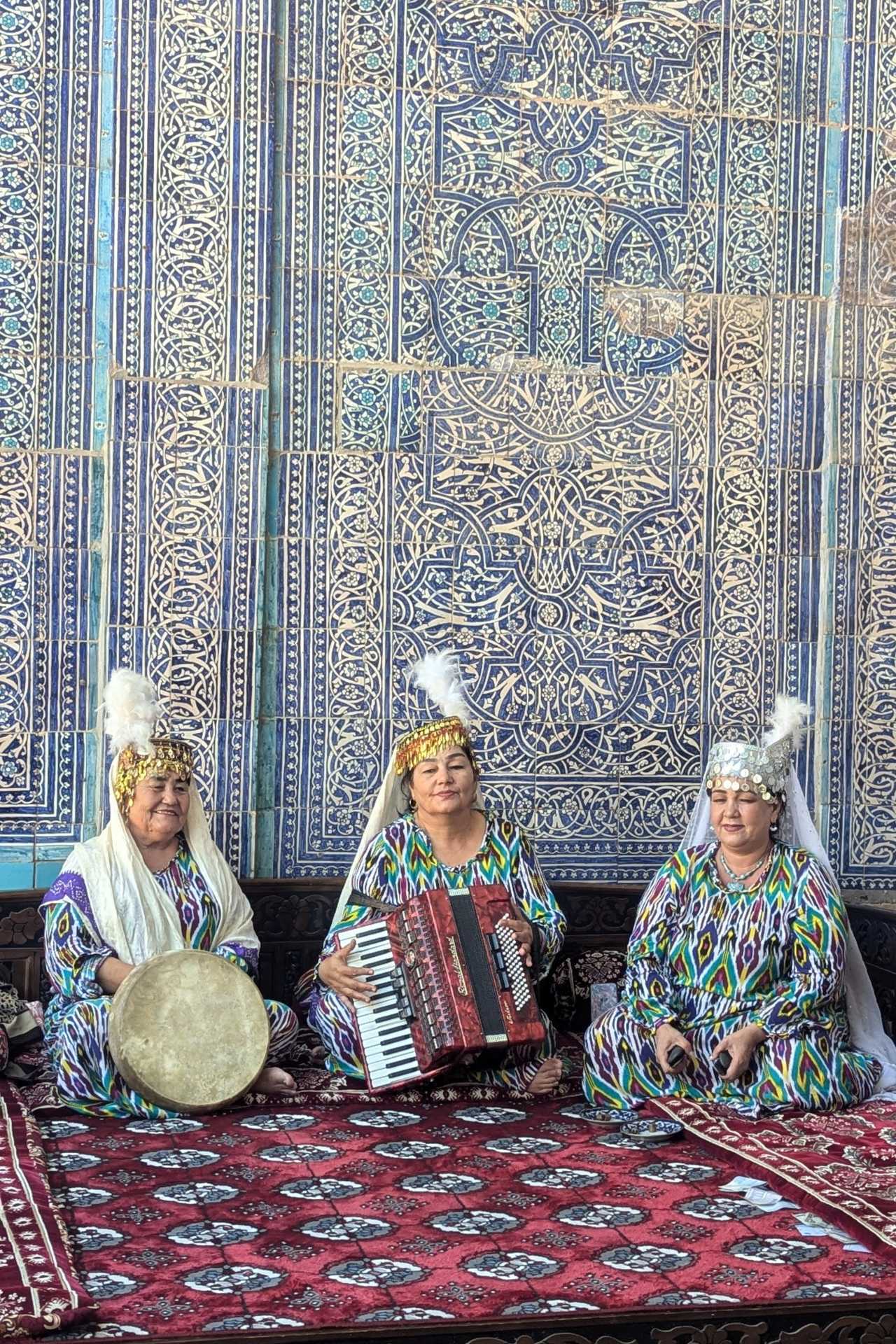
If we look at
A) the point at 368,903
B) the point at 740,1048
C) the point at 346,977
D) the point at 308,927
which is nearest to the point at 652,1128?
the point at 740,1048

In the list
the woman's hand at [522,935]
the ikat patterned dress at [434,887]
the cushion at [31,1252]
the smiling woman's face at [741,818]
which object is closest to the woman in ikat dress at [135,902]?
the ikat patterned dress at [434,887]

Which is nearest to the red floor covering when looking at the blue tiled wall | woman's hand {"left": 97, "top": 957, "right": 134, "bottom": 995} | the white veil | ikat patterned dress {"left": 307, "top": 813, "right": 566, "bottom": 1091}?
ikat patterned dress {"left": 307, "top": 813, "right": 566, "bottom": 1091}

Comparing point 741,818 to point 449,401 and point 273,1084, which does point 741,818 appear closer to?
point 273,1084

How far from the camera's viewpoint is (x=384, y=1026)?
4750 millimetres

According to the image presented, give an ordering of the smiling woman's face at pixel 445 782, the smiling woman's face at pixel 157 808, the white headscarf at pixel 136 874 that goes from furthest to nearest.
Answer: the smiling woman's face at pixel 445 782 → the smiling woman's face at pixel 157 808 → the white headscarf at pixel 136 874

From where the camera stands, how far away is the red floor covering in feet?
10.6

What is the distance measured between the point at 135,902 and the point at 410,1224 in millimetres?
1557

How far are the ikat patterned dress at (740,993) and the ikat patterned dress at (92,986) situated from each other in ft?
3.34

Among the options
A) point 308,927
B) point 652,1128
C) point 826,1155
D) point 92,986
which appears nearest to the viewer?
point 826,1155

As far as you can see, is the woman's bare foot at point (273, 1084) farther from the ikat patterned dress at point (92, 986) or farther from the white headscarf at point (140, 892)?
the white headscarf at point (140, 892)

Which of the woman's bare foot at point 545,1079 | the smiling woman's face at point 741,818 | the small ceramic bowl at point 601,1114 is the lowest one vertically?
the small ceramic bowl at point 601,1114

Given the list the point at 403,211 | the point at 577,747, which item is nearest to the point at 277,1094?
the point at 577,747

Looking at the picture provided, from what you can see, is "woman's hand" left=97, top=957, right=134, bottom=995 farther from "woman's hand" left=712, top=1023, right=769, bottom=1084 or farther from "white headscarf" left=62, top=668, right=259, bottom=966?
"woman's hand" left=712, top=1023, right=769, bottom=1084

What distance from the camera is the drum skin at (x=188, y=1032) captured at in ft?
14.7
